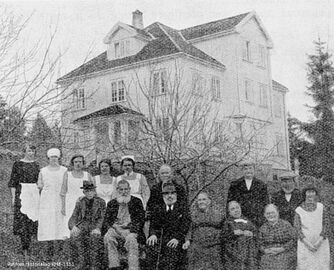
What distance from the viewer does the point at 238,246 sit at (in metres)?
7.58

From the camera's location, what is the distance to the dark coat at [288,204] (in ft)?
27.1

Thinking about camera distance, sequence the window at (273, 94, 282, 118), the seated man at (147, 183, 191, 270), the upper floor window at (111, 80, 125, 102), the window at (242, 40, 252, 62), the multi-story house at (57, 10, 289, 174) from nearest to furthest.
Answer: the seated man at (147, 183, 191, 270), the multi-story house at (57, 10, 289, 174), the upper floor window at (111, 80, 125, 102), the window at (242, 40, 252, 62), the window at (273, 94, 282, 118)

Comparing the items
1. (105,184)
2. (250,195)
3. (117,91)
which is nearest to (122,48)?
(117,91)

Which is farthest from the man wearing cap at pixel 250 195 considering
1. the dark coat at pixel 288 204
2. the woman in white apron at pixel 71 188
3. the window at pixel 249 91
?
the window at pixel 249 91

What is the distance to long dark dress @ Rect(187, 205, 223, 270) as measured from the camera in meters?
7.62

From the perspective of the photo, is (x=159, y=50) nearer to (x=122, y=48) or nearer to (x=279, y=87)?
(x=122, y=48)

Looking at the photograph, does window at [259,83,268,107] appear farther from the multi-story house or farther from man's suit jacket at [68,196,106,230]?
man's suit jacket at [68,196,106,230]

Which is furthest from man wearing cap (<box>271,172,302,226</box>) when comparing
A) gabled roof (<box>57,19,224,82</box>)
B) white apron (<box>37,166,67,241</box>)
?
Result: gabled roof (<box>57,19,224,82</box>)

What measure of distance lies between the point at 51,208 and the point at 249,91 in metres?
21.9

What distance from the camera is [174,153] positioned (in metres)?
12.4

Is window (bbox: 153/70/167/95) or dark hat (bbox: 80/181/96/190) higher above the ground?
window (bbox: 153/70/167/95)

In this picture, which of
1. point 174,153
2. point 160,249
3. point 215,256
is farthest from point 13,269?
point 174,153

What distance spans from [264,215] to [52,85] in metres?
5.52

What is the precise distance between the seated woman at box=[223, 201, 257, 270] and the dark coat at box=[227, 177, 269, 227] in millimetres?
656
